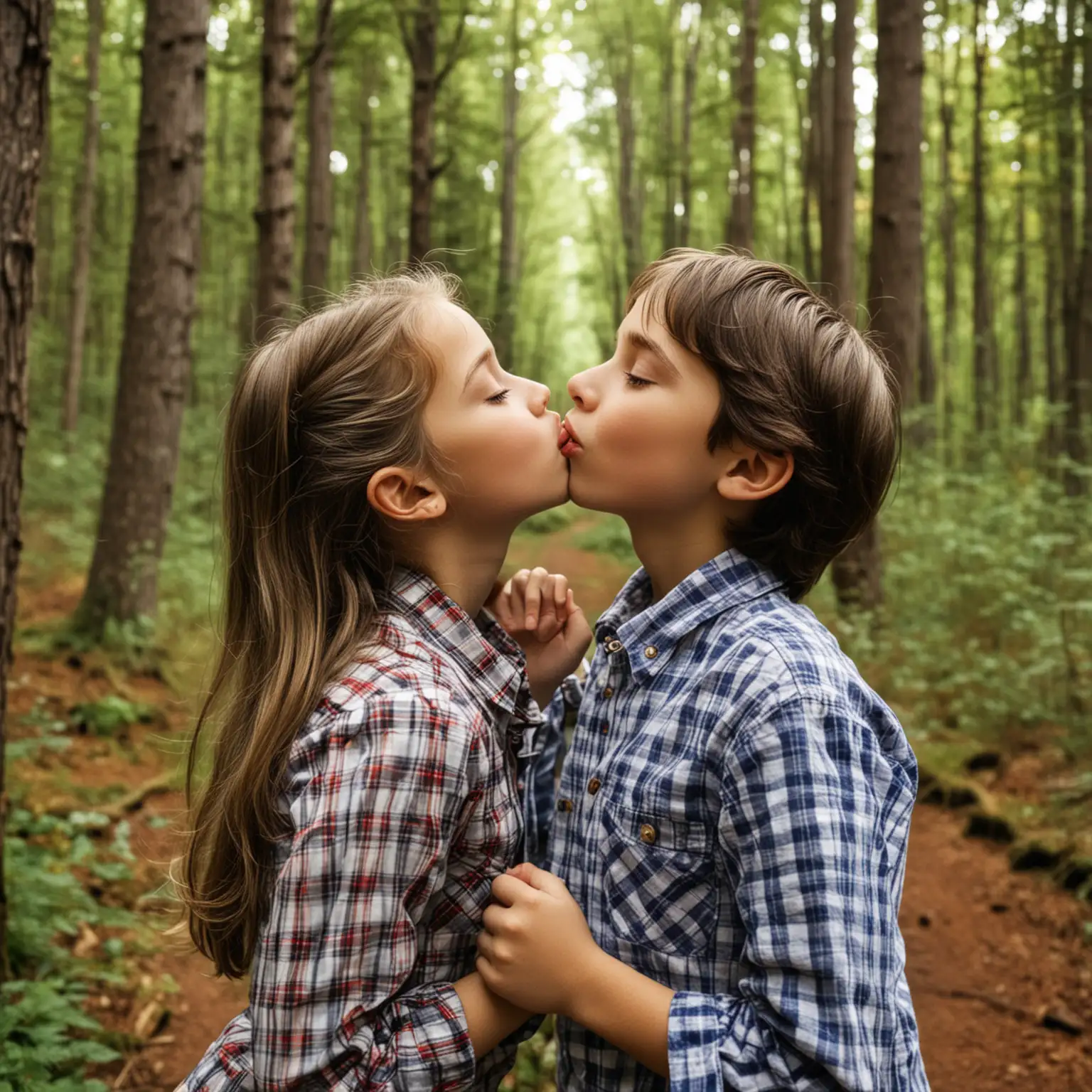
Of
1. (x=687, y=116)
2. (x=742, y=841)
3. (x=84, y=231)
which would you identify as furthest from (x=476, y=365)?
(x=687, y=116)

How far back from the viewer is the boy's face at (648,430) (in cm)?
171

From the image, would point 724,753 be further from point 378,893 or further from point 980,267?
point 980,267

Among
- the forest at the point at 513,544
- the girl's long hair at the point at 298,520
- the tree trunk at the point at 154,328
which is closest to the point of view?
the girl's long hair at the point at 298,520

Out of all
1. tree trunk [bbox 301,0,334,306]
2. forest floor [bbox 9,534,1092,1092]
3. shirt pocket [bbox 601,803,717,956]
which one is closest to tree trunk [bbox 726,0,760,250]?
tree trunk [bbox 301,0,334,306]

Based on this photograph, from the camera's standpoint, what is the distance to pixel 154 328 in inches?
287

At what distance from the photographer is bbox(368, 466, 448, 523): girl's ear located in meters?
1.72

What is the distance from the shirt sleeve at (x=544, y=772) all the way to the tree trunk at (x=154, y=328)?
5848 millimetres

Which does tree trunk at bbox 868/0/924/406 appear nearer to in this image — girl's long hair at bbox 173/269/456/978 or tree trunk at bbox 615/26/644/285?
girl's long hair at bbox 173/269/456/978

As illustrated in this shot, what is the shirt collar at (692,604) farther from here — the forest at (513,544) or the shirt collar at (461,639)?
the forest at (513,544)

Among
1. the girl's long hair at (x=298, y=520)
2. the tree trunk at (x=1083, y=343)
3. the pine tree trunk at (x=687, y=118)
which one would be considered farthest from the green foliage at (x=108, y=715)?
the pine tree trunk at (x=687, y=118)

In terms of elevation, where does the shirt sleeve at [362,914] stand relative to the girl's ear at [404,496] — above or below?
below

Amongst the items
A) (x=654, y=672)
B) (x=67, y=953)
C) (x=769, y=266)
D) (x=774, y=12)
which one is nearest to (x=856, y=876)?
(x=654, y=672)

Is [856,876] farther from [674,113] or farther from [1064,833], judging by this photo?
[674,113]

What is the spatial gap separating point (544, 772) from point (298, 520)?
0.70 m
